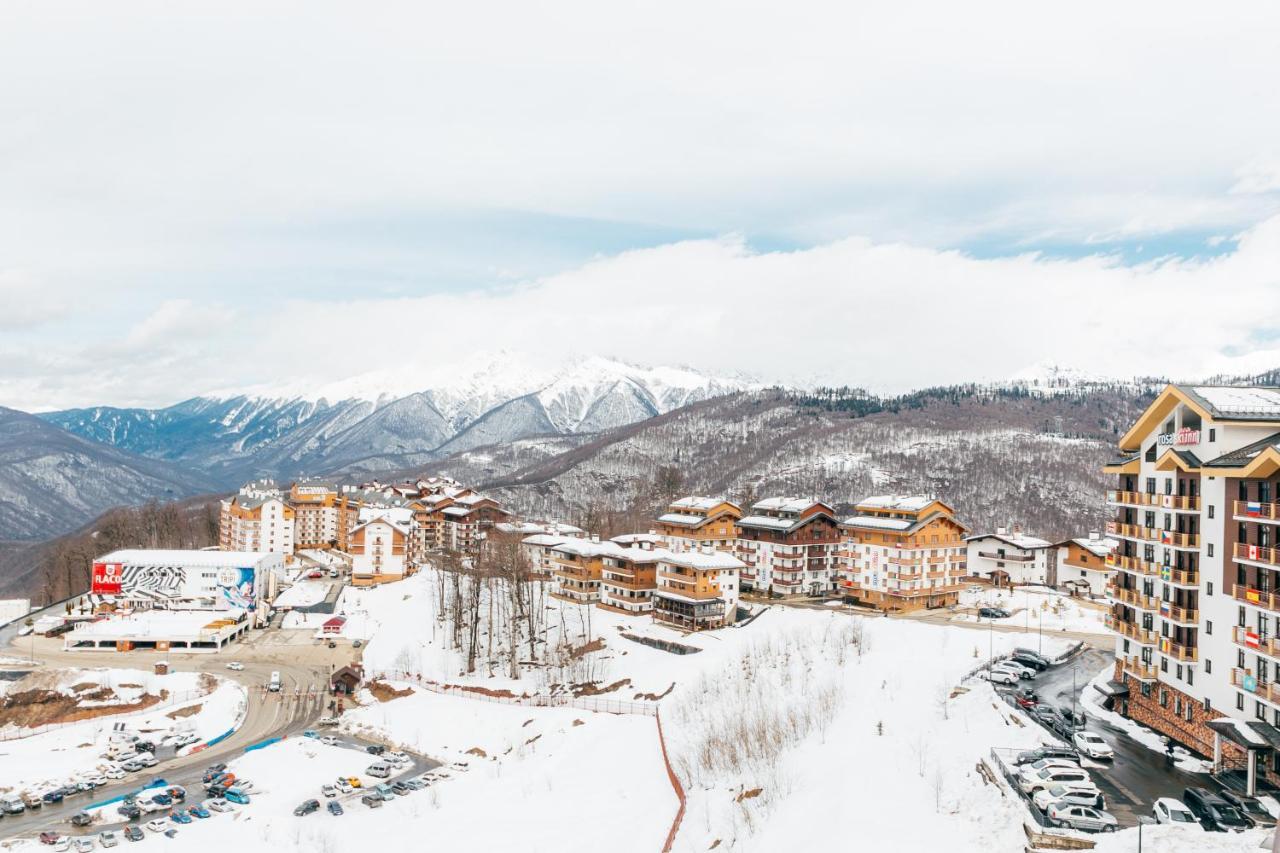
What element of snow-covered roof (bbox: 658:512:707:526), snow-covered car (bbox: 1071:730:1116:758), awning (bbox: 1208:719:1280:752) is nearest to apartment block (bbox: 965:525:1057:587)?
snow-covered roof (bbox: 658:512:707:526)

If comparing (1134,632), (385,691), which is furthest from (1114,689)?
(385,691)

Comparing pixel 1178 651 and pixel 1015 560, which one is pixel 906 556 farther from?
pixel 1178 651

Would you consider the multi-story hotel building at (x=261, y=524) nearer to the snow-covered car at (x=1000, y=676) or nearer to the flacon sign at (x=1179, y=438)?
the snow-covered car at (x=1000, y=676)

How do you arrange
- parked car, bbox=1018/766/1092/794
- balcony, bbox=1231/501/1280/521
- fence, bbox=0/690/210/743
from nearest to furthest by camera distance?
parked car, bbox=1018/766/1092/794 → balcony, bbox=1231/501/1280/521 → fence, bbox=0/690/210/743

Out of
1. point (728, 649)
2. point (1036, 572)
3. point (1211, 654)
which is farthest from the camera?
point (1036, 572)

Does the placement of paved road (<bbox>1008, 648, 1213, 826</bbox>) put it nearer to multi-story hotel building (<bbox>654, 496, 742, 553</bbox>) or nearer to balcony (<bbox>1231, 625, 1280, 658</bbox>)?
balcony (<bbox>1231, 625, 1280, 658</bbox>)

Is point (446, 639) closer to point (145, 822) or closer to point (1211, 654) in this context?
point (145, 822)

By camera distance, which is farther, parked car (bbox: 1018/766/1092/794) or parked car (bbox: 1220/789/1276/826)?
parked car (bbox: 1018/766/1092/794)

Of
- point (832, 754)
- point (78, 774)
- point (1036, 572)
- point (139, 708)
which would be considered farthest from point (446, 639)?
point (1036, 572)
